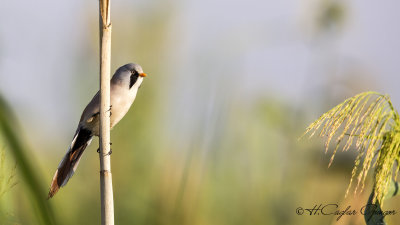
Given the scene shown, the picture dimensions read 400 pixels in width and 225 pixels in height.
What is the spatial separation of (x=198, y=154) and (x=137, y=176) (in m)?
0.20

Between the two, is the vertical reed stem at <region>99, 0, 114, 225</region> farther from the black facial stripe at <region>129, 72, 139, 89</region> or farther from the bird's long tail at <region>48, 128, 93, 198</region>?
the black facial stripe at <region>129, 72, 139, 89</region>

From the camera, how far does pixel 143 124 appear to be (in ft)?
5.41

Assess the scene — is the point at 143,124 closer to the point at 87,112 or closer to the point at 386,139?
the point at 87,112

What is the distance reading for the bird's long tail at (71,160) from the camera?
4.61 ft

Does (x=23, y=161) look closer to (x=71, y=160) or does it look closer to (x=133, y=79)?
(x=71, y=160)

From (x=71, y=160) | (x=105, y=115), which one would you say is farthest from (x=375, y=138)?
(x=71, y=160)

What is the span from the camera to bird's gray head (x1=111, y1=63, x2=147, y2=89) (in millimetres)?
1832

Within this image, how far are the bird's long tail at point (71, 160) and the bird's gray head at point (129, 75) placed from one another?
0.24 meters

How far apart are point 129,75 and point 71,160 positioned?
0.42 metres

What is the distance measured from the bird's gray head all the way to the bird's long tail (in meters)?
0.24

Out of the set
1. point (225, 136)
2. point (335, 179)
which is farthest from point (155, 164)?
point (335, 179)

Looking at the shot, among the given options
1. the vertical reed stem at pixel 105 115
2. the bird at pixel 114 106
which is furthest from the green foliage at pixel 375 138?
the bird at pixel 114 106

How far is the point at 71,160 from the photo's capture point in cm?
161
